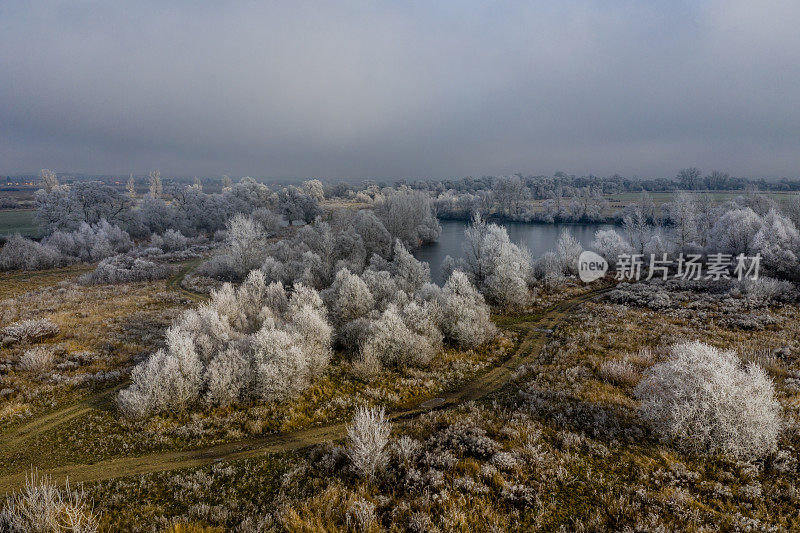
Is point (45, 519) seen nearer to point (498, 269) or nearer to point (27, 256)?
point (498, 269)

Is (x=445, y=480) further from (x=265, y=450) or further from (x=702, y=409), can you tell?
A: (x=702, y=409)

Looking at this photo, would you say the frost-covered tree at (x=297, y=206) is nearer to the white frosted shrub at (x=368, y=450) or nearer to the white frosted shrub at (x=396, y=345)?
the white frosted shrub at (x=396, y=345)

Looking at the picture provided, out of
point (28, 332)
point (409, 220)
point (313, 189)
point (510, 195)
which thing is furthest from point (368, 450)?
point (510, 195)

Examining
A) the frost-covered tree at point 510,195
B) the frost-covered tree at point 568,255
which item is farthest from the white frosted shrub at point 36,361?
the frost-covered tree at point 510,195

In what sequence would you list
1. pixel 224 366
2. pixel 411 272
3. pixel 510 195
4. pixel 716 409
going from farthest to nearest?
pixel 510 195
pixel 411 272
pixel 224 366
pixel 716 409

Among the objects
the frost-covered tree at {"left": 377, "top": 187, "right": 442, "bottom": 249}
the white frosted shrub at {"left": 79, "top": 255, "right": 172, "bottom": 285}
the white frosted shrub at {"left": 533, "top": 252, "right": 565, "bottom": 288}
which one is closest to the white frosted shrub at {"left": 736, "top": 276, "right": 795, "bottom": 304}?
the white frosted shrub at {"left": 533, "top": 252, "right": 565, "bottom": 288}

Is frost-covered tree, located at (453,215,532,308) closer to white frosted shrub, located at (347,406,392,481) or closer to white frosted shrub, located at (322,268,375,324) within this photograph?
white frosted shrub, located at (322,268,375,324)
